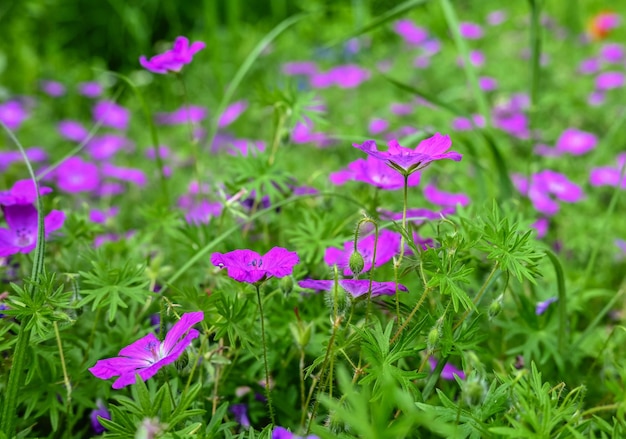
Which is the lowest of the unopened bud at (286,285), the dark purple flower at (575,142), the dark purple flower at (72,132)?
the dark purple flower at (575,142)

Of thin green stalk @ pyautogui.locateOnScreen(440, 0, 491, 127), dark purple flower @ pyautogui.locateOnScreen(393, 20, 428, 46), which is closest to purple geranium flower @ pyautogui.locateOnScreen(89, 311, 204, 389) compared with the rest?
thin green stalk @ pyautogui.locateOnScreen(440, 0, 491, 127)

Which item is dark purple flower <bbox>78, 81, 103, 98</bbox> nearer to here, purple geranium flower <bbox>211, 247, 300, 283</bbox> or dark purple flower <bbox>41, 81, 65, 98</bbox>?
dark purple flower <bbox>41, 81, 65, 98</bbox>

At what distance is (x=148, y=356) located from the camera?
41.2 inches

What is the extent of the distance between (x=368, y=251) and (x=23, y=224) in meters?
0.72

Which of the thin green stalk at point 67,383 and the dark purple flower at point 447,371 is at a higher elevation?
the thin green stalk at point 67,383

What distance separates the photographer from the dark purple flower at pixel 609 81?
3.29m

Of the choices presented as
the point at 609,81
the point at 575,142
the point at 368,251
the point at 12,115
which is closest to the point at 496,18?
the point at 609,81

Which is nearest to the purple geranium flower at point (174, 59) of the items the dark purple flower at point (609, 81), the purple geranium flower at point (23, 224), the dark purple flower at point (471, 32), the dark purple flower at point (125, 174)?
the purple geranium flower at point (23, 224)

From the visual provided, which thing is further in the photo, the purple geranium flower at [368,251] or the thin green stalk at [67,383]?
the purple geranium flower at [368,251]

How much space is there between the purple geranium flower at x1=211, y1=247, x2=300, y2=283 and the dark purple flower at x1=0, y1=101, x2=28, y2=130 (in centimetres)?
241

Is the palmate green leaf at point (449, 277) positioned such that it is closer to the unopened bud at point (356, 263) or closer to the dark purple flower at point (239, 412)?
the unopened bud at point (356, 263)

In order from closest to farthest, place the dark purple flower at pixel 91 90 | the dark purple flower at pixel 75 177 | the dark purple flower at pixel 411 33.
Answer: the dark purple flower at pixel 75 177
the dark purple flower at pixel 91 90
the dark purple flower at pixel 411 33

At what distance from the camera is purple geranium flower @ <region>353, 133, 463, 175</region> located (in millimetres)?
986

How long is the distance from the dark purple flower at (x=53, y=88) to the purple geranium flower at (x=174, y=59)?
2417 millimetres
